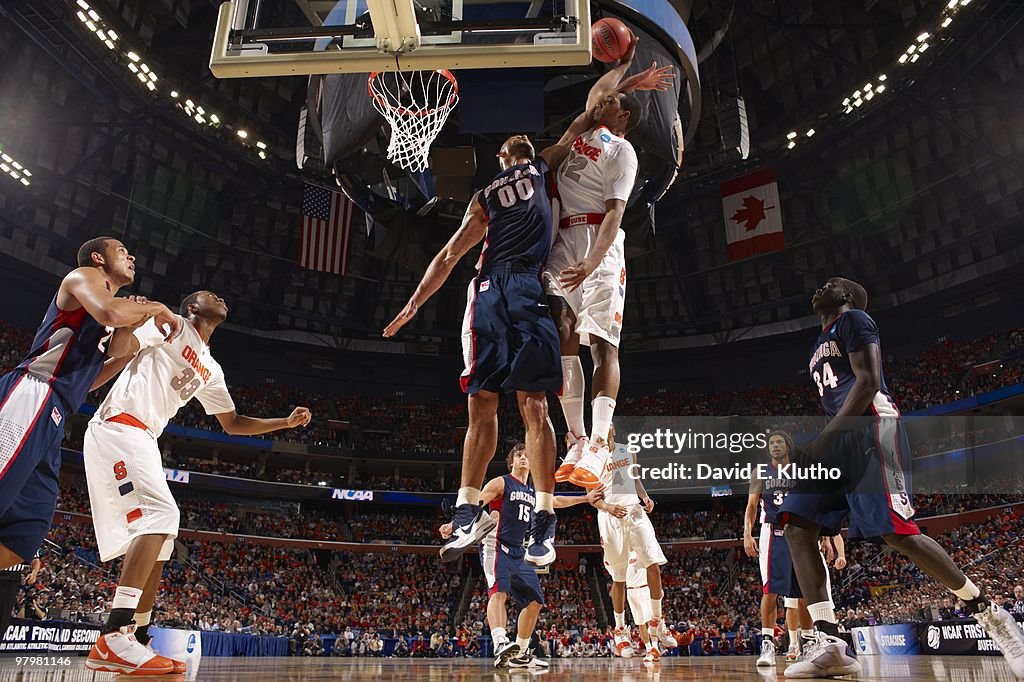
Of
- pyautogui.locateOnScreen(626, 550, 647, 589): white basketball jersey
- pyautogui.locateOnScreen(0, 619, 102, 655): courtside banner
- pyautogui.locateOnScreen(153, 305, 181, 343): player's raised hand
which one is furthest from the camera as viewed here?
pyautogui.locateOnScreen(0, 619, 102, 655): courtside banner

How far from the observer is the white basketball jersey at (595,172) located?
15.4 feet

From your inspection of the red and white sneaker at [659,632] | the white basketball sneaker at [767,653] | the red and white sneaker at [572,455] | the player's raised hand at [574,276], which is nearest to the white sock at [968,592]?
the red and white sneaker at [572,455]

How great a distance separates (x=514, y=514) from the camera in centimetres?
862

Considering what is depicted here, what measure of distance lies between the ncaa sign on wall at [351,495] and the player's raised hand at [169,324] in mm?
24752

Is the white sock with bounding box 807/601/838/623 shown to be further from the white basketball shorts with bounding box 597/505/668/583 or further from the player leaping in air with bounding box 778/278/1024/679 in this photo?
the white basketball shorts with bounding box 597/505/668/583

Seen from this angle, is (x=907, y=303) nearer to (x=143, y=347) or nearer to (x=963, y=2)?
(x=963, y=2)

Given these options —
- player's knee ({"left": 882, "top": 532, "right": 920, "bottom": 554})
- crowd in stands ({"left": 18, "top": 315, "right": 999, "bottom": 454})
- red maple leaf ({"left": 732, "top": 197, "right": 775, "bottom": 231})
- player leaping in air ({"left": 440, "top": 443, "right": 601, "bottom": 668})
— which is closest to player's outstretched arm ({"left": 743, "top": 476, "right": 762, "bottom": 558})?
player leaping in air ({"left": 440, "top": 443, "right": 601, "bottom": 668})

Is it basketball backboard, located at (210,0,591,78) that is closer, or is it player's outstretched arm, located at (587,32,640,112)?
basketball backboard, located at (210,0,591,78)

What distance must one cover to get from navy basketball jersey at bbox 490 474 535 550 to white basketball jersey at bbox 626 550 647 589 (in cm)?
203

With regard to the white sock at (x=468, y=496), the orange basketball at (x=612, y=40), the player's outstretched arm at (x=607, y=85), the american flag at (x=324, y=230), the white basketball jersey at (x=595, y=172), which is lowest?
the white sock at (x=468, y=496)

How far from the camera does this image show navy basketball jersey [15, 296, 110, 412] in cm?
411

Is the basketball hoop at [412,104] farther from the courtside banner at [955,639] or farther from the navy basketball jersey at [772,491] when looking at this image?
the courtside banner at [955,639]

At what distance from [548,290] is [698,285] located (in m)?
27.3

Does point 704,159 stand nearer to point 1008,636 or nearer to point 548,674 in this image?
point 548,674
